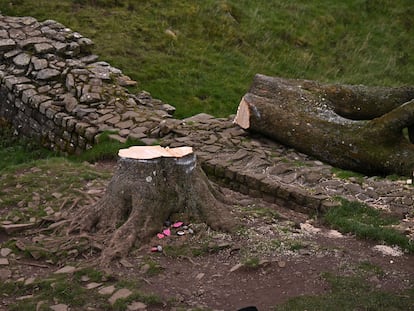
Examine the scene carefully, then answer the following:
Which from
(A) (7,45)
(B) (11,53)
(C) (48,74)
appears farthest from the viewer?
(A) (7,45)

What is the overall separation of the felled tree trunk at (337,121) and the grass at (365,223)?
1.95m

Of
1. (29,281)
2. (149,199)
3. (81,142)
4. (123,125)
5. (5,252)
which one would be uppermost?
(149,199)

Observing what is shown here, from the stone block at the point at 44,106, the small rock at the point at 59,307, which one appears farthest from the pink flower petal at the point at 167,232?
the stone block at the point at 44,106

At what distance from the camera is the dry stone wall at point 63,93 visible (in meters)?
13.9

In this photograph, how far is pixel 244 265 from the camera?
7797 mm

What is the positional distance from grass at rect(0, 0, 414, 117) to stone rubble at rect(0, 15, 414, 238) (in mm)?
1324

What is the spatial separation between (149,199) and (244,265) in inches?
61.4

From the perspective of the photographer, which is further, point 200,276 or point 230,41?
point 230,41

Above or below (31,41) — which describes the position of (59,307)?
above

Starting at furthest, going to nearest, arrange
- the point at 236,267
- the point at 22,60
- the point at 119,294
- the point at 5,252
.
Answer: the point at 22,60
the point at 5,252
the point at 236,267
the point at 119,294

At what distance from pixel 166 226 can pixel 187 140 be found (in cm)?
416

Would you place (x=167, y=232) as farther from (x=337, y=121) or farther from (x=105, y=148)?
(x=337, y=121)

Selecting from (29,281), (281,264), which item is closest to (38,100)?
(29,281)

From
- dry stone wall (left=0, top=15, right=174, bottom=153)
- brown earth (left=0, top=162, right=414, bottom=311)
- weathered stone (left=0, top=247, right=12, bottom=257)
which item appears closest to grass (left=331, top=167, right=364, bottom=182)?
brown earth (left=0, top=162, right=414, bottom=311)
